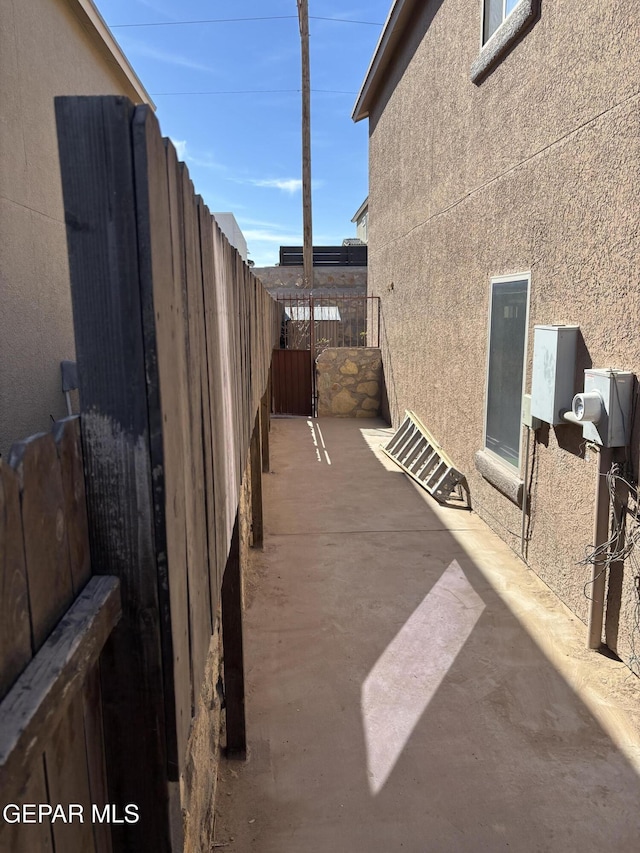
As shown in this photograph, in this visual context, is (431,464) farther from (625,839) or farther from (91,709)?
(91,709)

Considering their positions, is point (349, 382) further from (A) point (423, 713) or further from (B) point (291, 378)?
(A) point (423, 713)

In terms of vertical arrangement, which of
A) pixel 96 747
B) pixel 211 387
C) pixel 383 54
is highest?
pixel 383 54

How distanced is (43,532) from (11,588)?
0.10 metres

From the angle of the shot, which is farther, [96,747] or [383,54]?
[383,54]

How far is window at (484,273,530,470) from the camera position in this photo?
493 cm

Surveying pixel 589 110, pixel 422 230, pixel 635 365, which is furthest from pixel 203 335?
pixel 422 230

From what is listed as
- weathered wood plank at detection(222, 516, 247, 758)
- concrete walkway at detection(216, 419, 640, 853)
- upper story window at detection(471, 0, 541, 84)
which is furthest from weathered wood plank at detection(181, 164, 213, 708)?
upper story window at detection(471, 0, 541, 84)

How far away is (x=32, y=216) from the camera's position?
350 centimetres

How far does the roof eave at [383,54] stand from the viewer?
821 cm

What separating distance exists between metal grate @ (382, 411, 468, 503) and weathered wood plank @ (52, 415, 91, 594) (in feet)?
19.5

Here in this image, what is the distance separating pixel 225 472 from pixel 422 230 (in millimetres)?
6908

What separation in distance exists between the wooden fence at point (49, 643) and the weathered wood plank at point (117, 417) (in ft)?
0.11

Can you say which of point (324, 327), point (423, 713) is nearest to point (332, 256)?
point (324, 327)

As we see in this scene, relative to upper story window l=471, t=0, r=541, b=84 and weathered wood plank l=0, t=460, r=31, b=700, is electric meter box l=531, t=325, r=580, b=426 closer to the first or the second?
upper story window l=471, t=0, r=541, b=84
